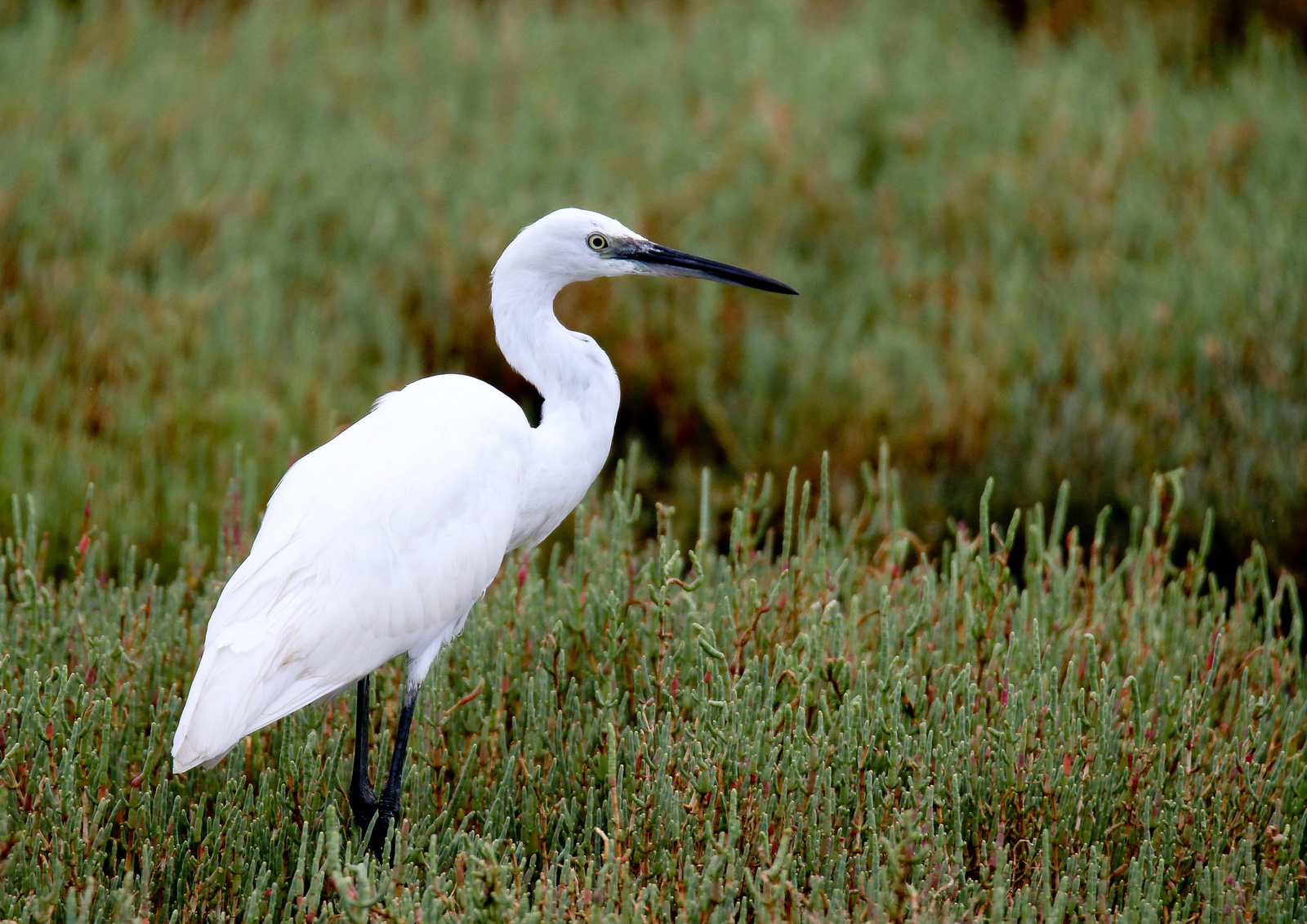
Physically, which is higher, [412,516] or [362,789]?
[412,516]

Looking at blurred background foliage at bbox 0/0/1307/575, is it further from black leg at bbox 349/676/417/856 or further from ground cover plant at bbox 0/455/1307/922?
black leg at bbox 349/676/417/856

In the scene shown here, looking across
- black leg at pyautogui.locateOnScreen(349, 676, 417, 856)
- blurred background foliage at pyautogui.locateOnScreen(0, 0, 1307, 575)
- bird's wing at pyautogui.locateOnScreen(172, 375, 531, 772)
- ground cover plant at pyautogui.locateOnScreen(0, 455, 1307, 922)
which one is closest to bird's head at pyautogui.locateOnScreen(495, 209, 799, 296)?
bird's wing at pyautogui.locateOnScreen(172, 375, 531, 772)

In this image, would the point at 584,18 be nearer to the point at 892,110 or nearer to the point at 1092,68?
the point at 892,110

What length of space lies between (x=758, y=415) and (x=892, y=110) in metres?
2.32

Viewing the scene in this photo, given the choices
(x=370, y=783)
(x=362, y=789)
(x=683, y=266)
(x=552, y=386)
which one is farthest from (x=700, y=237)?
(x=362, y=789)

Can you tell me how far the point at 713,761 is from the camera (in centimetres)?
260

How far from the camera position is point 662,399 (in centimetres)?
559

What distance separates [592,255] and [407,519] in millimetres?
749

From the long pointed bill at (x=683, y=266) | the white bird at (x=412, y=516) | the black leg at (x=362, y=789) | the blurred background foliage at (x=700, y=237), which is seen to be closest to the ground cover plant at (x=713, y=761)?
the black leg at (x=362, y=789)

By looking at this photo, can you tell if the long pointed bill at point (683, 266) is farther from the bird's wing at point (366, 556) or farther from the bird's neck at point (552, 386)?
the bird's wing at point (366, 556)

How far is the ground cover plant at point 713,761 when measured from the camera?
93.3 inches

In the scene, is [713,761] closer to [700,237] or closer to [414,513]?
[414,513]

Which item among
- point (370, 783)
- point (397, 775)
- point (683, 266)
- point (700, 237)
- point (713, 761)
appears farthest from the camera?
point (700, 237)

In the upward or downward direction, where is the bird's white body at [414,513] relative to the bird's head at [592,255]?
downward
